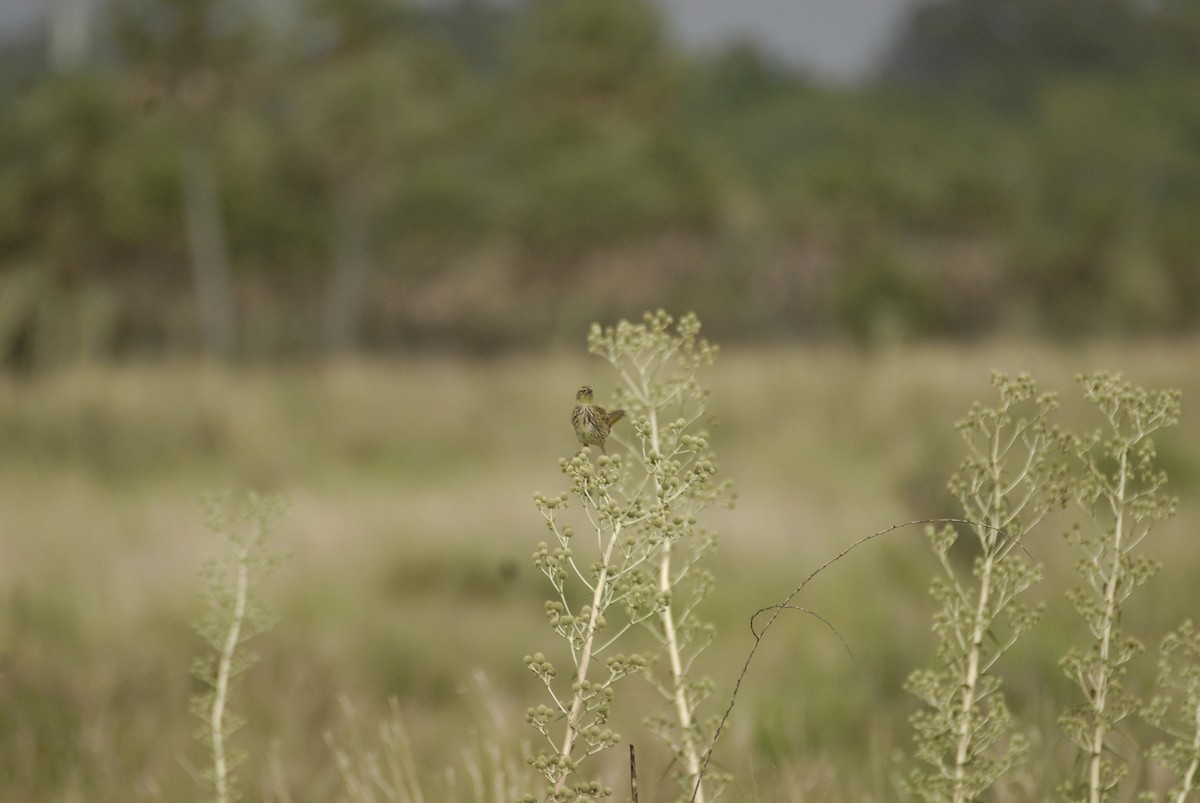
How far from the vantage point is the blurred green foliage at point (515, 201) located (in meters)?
16.2

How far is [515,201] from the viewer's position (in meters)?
19.2

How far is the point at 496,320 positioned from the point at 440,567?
1476 centimetres

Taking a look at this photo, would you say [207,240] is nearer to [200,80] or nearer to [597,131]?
[200,80]

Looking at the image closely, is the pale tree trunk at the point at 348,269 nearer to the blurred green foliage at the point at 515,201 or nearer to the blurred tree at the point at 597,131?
the blurred green foliage at the point at 515,201

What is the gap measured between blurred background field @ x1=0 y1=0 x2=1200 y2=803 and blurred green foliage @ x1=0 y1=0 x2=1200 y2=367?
78 millimetres

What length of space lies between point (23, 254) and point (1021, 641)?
53.7ft

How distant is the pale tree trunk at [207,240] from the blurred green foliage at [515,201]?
9 centimetres

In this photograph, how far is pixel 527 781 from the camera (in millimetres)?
1457

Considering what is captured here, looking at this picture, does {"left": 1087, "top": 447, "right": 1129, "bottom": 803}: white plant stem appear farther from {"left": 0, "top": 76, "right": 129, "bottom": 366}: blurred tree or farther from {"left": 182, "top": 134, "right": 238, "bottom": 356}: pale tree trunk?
{"left": 182, "top": 134, "right": 238, "bottom": 356}: pale tree trunk

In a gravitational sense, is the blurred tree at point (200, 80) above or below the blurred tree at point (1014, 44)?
below

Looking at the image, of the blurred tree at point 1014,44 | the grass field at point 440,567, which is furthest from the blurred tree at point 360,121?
the blurred tree at point 1014,44

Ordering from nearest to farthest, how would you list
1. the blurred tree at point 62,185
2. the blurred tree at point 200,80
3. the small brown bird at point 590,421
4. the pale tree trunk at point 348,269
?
the small brown bird at point 590,421, the blurred tree at point 62,185, the blurred tree at point 200,80, the pale tree trunk at point 348,269

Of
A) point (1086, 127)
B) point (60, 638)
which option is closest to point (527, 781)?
point (60, 638)

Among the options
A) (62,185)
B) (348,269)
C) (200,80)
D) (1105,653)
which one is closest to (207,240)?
(62,185)
